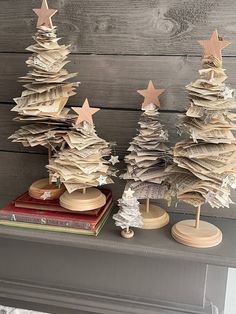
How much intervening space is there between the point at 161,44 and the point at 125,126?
19cm

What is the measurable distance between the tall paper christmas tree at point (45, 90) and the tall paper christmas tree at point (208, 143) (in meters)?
0.25

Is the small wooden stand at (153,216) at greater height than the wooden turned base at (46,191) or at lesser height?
lesser

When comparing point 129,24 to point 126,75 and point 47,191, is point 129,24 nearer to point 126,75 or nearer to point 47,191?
point 126,75

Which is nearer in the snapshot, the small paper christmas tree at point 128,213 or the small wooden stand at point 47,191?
the small paper christmas tree at point 128,213

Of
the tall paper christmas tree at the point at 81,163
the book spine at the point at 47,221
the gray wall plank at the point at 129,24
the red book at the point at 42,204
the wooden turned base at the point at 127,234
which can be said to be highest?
the gray wall plank at the point at 129,24

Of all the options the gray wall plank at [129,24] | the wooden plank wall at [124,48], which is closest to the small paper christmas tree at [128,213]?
the wooden plank wall at [124,48]

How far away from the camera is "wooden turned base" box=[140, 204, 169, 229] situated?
2.42 ft

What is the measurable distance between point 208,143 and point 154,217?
0.20m

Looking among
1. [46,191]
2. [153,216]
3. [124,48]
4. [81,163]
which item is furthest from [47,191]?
[124,48]

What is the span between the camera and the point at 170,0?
29.1 inches

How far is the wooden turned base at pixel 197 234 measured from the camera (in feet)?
2.21

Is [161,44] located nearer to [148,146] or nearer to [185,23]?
[185,23]

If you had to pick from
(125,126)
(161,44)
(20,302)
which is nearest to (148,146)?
(125,126)

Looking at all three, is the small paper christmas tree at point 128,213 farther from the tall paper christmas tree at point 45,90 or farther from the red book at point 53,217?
the tall paper christmas tree at point 45,90
